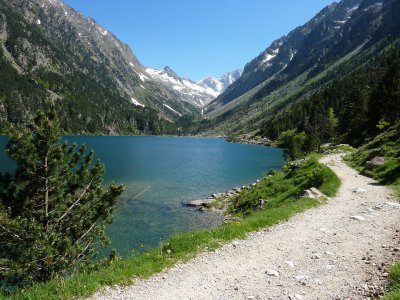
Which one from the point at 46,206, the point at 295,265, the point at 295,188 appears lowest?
the point at 295,188

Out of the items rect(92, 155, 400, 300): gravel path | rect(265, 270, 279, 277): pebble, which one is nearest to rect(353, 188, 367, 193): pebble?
rect(92, 155, 400, 300): gravel path

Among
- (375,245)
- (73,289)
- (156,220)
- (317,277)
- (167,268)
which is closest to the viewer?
(73,289)

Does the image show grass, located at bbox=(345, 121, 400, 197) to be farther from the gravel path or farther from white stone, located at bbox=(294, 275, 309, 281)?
white stone, located at bbox=(294, 275, 309, 281)

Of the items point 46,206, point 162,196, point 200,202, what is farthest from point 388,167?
point 162,196

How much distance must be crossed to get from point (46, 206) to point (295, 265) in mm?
12171

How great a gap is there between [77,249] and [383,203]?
1765cm

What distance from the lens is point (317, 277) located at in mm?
11086

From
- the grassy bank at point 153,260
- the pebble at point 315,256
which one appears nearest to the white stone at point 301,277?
the pebble at point 315,256

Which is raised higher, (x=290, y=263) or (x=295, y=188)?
(x=290, y=263)

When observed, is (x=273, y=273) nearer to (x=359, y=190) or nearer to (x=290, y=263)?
(x=290, y=263)

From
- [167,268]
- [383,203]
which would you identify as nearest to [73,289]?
[167,268]

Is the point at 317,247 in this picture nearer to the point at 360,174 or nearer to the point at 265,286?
the point at 265,286

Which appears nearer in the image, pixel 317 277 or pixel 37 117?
pixel 317 277

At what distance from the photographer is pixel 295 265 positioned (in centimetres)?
1214
